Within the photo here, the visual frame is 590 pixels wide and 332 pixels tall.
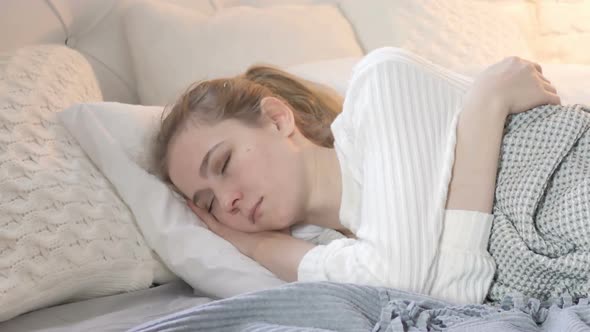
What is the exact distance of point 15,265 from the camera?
96cm

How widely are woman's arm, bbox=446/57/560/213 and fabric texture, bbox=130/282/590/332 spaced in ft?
0.55

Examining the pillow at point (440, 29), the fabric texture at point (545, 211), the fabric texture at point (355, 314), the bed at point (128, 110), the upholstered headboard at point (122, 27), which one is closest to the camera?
Answer: the fabric texture at point (355, 314)

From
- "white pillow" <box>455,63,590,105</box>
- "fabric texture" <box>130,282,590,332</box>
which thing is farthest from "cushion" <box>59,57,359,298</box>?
"white pillow" <box>455,63,590,105</box>

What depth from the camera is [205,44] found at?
1.66 meters

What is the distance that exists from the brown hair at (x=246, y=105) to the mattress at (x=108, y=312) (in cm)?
25

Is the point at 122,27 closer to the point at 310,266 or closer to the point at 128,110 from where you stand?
the point at 128,110

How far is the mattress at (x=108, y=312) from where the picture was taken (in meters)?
0.96

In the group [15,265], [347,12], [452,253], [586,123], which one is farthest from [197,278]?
[347,12]

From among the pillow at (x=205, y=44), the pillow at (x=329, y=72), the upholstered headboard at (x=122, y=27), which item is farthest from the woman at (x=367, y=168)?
the upholstered headboard at (x=122, y=27)

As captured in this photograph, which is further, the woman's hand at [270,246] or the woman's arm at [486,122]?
the woman's hand at [270,246]

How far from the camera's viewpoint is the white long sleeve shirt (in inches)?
37.3

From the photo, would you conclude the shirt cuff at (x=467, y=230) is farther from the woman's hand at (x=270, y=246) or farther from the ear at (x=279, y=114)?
the ear at (x=279, y=114)

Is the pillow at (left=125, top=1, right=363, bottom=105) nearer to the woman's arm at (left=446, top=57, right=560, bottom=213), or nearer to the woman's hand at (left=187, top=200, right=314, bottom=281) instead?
the woman's hand at (left=187, top=200, right=314, bottom=281)

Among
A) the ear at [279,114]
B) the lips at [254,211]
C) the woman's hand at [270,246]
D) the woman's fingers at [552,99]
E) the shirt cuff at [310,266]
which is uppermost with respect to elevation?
the woman's fingers at [552,99]
